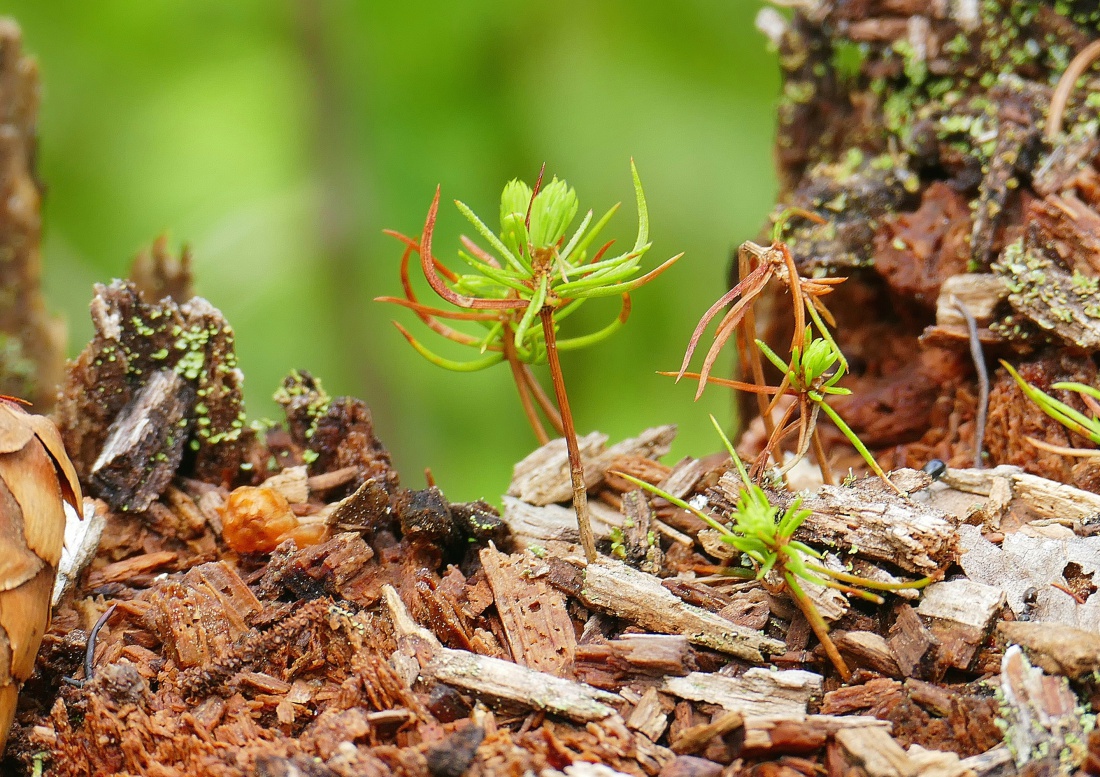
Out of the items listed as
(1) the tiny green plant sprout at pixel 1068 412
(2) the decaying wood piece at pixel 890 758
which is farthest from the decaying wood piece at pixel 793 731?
(1) the tiny green plant sprout at pixel 1068 412

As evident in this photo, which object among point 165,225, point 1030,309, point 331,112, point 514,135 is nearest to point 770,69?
point 514,135

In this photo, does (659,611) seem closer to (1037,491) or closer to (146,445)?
(1037,491)

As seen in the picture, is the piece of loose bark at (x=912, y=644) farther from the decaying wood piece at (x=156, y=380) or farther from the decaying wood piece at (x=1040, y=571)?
the decaying wood piece at (x=156, y=380)

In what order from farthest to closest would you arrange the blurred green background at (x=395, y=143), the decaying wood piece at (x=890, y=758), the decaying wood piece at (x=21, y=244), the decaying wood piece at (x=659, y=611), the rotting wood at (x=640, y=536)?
the blurred green background at (x=395, y=143) < the decaying wood piece at (x=21, y=244) < the rotting wood at (x=640, y=536) < the decaying wood piece at (x=659, y=611) < the decaying wood piece at (x=890, y=758)

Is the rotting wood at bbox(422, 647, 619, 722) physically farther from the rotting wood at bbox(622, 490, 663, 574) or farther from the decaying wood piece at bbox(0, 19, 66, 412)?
the decaying wood piece at bbox(0, 19, 66, 412)

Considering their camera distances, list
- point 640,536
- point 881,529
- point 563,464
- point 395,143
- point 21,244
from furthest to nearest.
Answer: point 395,143 → point 21,244 → point 563,464 → point 640,536 → point 881,529

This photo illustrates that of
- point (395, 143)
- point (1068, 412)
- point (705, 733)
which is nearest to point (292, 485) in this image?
point (705, 733)
